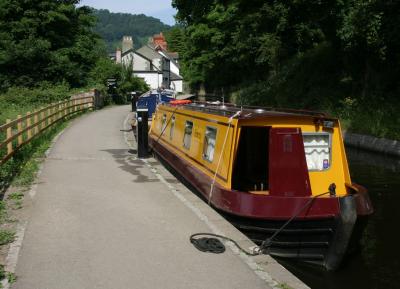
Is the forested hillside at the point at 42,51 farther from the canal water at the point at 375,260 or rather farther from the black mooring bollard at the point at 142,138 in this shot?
the canal water at the point at 375,260

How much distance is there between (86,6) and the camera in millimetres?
48344

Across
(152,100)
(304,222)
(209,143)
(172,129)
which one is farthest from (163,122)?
(152,100)

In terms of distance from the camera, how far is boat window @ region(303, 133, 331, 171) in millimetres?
9070

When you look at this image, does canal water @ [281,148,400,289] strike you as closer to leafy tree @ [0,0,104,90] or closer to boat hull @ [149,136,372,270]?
boat hull @ [149,136,372,270]

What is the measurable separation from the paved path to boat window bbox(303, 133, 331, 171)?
2.28 metres

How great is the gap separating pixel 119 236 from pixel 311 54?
28.5 metres

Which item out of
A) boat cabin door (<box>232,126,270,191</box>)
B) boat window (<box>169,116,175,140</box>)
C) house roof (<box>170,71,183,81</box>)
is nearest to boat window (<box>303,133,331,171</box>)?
boat cabin door (<box>232,126,270,191</box>)

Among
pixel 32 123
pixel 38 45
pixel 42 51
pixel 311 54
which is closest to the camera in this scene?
pixel 32 123

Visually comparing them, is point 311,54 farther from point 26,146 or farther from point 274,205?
point 274,205

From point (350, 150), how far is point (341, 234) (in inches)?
554

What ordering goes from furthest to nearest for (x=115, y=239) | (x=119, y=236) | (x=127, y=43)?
1. (x=127, y=43)
2. (x=119, y=236)
3. (x=115, y=239)

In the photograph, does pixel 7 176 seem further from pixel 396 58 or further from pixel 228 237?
pixel 396 58

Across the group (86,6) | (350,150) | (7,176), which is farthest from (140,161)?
(86,6)

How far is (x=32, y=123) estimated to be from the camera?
63.8ft
